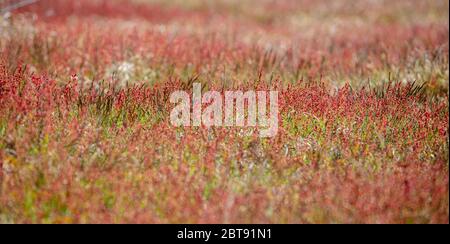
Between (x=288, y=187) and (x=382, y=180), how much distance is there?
0.78 meters

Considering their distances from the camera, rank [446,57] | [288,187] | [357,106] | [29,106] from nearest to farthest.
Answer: [288,187] → [29,106] → [357,106] → [446,57]

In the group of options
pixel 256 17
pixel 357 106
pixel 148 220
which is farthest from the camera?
pixel 256 17

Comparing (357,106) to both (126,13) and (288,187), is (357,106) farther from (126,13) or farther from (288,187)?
(126,13)

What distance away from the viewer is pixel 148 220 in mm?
4238

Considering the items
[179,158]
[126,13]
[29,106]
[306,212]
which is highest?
[126,13]

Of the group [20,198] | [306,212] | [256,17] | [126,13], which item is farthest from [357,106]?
[256,17]

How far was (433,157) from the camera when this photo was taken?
5430 mm

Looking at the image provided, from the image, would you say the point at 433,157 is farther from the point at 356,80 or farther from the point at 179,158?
the point at 356,80

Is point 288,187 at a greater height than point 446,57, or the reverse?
point 446,57

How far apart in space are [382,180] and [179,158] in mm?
1703

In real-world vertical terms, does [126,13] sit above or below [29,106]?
above

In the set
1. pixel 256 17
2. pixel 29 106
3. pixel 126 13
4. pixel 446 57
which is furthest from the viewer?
pixel 256 17

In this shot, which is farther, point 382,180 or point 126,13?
point 126,13

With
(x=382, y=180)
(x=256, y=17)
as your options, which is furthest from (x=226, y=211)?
(x=256, y=17)
